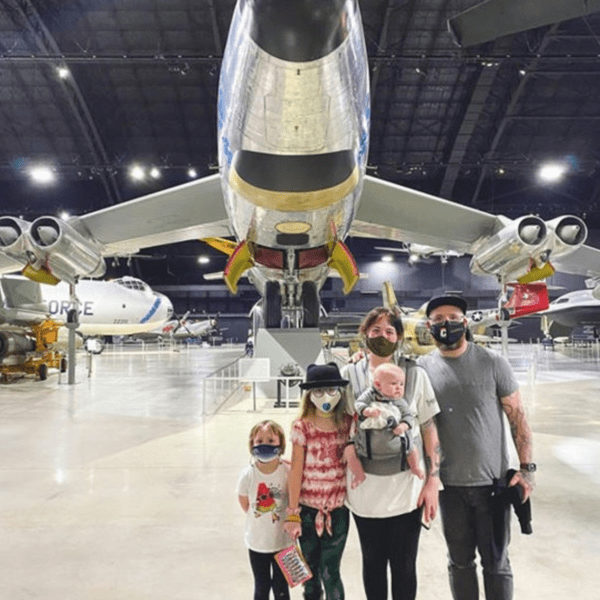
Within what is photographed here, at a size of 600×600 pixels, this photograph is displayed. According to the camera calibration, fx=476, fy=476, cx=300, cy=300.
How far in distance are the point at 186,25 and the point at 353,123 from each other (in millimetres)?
18213

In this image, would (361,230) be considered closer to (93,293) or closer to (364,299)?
(93,293)

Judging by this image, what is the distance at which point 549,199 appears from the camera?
3069 cm

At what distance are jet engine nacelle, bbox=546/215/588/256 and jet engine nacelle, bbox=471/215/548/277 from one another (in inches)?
11.3

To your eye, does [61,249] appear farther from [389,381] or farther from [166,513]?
[389,381]

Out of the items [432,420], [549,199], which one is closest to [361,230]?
[432,420]

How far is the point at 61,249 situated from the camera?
828 cm

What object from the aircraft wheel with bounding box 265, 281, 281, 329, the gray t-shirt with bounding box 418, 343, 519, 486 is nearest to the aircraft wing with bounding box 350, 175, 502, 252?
the aircraft wheel with bounding box 265, 281, 281, 329

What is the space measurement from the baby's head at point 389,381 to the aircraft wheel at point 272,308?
307 inches

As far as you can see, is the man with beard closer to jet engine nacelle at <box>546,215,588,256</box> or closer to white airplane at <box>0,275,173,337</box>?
jet engine nacelle at <box>546,215,588,256</box>

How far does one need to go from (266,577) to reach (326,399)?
886mm

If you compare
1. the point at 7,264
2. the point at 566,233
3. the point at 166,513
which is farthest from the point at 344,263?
the point at 7,264

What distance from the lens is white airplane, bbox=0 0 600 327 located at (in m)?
3.56

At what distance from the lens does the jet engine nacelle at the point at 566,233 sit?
25.8 feet

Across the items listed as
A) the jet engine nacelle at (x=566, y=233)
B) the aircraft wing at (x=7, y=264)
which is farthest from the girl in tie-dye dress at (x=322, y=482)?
the aircraft wing at (x=7, y=264)
